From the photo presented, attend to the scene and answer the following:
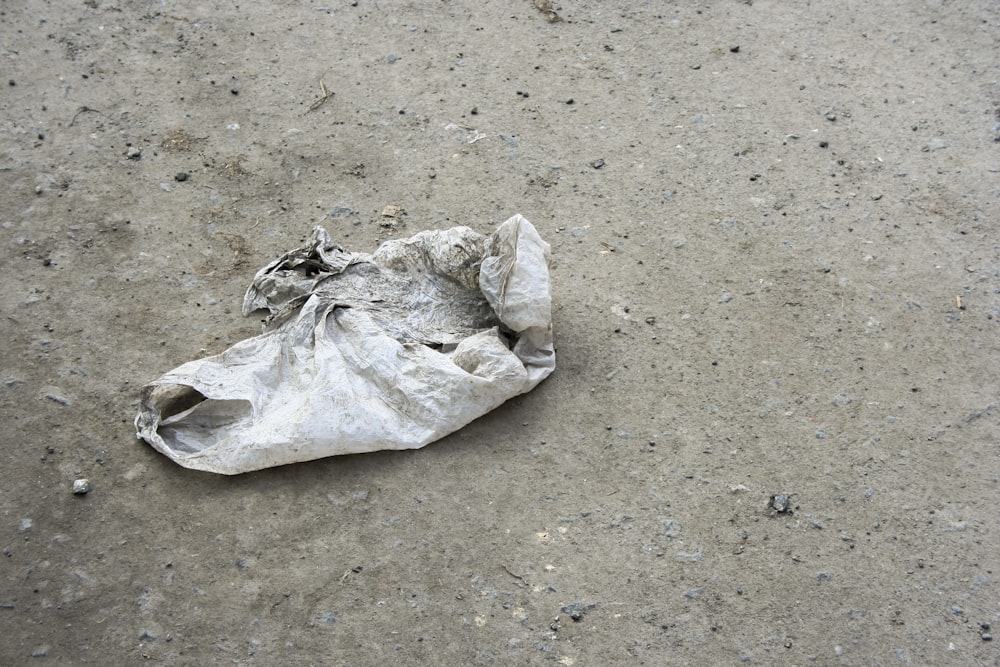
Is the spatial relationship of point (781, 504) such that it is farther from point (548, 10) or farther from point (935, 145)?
point (548, 10)

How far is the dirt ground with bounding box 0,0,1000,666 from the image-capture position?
2.43 metres

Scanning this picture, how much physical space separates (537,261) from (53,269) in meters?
1.72

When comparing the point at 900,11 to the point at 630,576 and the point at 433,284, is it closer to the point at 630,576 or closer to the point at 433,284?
the point at 433,284

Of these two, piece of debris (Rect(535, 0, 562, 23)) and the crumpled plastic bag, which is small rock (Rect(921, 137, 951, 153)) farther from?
the crumpled plastic bag

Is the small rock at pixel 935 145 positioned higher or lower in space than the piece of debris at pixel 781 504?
higher

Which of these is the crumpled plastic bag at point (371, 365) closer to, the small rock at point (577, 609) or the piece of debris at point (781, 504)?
the small rock at point (577, 609)

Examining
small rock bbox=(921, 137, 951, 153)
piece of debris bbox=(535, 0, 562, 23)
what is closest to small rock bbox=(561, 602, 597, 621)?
small rock bbox=(921, 137, 951, 153)

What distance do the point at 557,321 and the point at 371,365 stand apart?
71 centimetres

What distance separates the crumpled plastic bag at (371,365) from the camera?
8.83 feet

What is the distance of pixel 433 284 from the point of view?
10.2 feet

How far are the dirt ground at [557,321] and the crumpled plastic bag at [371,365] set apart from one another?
3.7 inches

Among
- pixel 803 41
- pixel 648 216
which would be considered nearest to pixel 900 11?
pixel 803 41

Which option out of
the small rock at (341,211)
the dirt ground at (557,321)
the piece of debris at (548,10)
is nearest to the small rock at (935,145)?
the dirt ground at (557,321)

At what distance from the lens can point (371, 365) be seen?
2.80m
